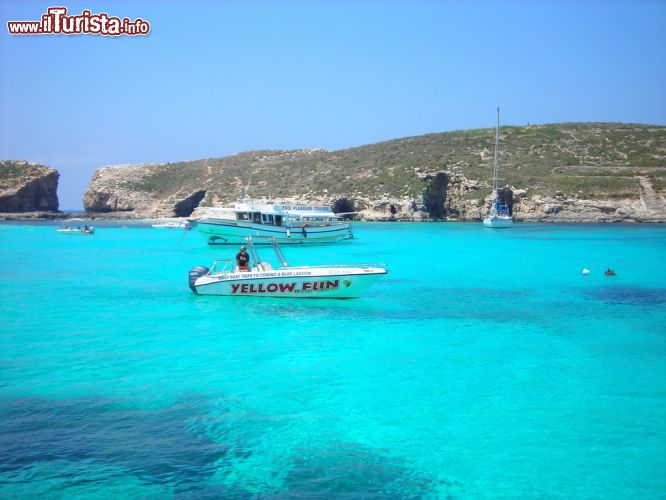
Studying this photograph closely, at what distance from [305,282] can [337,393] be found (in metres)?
9.51

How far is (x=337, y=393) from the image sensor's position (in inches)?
457

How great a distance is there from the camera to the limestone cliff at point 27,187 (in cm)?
10162

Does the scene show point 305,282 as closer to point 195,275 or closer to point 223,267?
point 195,275

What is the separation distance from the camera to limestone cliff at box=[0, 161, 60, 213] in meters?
102

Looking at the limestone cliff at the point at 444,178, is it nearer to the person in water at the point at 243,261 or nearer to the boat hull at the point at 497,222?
the boat hull at the point at 497,222

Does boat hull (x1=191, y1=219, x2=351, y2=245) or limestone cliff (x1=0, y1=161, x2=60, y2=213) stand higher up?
limestone cliff (x1=0, y1=161, x2=60, y2=213)

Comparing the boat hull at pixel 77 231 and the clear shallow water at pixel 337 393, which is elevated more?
the boat hull at pixel 77 231

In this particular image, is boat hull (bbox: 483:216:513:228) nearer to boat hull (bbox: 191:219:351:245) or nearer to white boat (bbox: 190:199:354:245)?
white boat (bbox: 190:199:354:245)

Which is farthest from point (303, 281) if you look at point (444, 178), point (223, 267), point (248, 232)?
point (444, 178)

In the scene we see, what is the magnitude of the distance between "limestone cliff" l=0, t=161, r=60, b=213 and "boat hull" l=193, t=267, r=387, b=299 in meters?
95.3

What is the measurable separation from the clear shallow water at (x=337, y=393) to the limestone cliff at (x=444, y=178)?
57.1 m

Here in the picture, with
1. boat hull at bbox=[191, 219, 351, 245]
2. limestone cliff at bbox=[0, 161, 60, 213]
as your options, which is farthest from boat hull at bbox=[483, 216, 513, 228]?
limestone cliff at bbox=[0, 161, 60, 213]

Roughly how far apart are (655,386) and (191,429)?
906cm

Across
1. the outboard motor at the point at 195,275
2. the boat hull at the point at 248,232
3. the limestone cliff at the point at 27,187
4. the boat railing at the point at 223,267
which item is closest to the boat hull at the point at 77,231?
the boat hull at the point at 248,232
